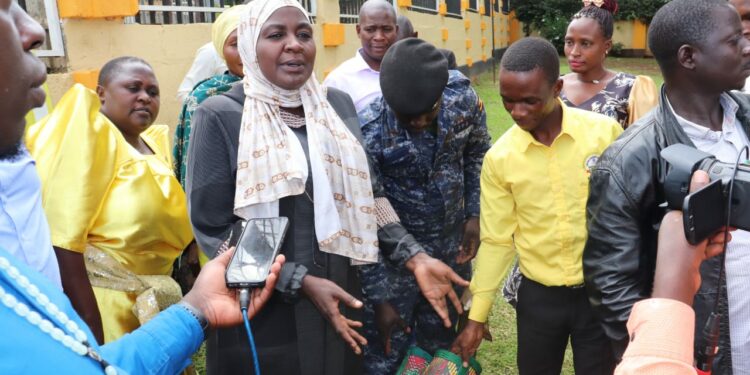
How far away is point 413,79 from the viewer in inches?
101

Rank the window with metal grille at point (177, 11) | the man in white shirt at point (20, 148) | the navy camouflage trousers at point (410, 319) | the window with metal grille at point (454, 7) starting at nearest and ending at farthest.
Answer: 1. the man in white shirt at point (20, 148)
2. the navy camouflage trousers at point (410, 319)
3. the window with metal grille at point (177, 11)
4. the window with metal grille at point (454, 7)

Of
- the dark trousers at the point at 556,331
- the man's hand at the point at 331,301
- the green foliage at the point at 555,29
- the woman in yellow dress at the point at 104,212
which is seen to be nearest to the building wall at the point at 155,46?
the woman in yellow dress at the point at 104,212

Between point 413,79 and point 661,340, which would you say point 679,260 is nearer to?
point 661,340

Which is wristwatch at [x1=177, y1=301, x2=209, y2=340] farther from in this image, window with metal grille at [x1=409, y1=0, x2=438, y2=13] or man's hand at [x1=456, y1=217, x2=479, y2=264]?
window with metal grille at [x1=409, y1=0, x2=438, y2=13]

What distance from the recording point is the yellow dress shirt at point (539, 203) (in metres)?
2.39

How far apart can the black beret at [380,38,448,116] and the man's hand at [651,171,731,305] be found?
133cm

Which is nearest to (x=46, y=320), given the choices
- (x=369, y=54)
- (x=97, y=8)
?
(x=369, y=54)

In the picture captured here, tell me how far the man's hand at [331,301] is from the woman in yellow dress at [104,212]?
730 millimetres

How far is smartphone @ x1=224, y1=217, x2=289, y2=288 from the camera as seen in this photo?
5.10 ft

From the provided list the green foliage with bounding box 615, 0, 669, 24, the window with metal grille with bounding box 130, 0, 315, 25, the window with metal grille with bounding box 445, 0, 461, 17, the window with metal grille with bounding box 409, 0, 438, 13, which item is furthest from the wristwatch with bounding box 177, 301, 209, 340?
the green foliage with bounding box 615, 0, 669, 24

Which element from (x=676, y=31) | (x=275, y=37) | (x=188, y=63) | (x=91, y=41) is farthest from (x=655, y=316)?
(x=188, y=63)

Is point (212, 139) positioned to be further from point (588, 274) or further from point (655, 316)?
point (655, 316)

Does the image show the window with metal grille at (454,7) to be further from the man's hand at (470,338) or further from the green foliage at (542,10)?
the man's hand at (470,338)

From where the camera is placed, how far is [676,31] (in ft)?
6.03
